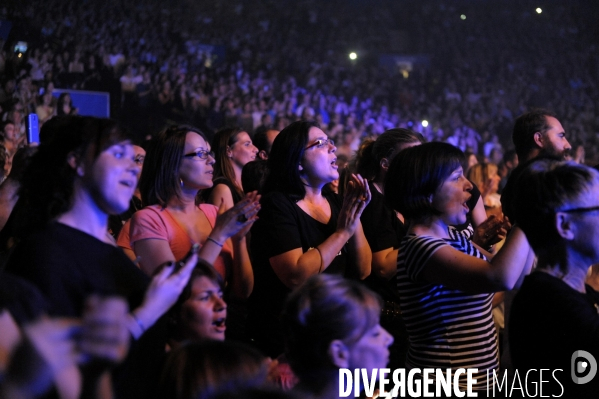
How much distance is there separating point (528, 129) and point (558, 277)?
2.01 m

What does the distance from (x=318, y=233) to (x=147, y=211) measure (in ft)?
2.20

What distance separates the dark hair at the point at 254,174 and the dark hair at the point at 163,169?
0.76m

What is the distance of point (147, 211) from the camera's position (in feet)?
8.20

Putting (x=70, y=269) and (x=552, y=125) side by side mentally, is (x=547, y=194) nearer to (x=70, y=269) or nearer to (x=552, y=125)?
(x=70, y=269)

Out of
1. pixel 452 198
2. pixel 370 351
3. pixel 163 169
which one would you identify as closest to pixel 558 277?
pixel 370 351

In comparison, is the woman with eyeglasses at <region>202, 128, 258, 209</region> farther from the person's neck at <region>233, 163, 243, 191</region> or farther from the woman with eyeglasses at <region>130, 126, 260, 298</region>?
the woman with eyeglasses at <region>130, 126, 260, 298</region>

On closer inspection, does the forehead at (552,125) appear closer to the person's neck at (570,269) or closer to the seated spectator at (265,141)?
the seated spectator at (265,141)

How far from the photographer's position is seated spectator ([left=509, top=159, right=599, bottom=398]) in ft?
4.89

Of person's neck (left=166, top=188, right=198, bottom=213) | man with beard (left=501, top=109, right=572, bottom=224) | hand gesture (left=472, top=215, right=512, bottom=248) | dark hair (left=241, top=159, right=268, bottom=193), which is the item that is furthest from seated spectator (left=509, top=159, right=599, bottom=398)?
dark hair (left=241, top=159, right=268, bottom=193)

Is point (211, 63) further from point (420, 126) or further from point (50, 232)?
point (50, 232)

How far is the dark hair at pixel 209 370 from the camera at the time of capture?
126cm

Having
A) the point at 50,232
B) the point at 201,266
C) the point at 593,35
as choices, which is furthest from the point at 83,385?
the point at 593,35

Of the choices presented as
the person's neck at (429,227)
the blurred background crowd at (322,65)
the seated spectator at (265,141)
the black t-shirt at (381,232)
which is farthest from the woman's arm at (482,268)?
the blurred background crowd at (322,65)

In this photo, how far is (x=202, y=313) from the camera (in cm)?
176
